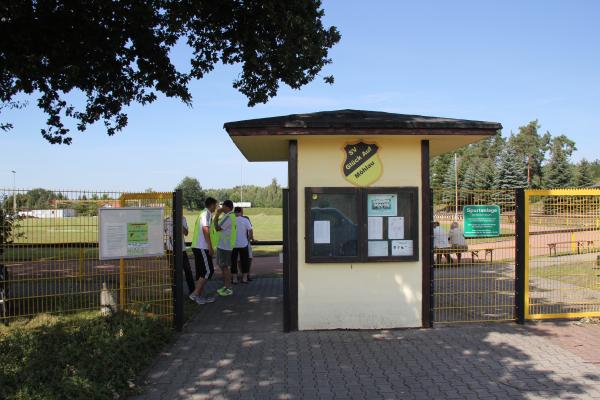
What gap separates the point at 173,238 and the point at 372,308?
9.80 feet

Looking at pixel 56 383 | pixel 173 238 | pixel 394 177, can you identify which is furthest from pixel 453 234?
pixel 56 383

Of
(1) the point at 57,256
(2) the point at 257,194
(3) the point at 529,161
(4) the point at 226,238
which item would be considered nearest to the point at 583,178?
(3) the point at 529,161

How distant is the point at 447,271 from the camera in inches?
332

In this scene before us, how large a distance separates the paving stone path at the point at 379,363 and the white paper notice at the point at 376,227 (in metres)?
1.33

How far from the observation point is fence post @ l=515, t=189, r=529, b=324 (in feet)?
23.4

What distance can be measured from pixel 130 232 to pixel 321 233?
2746 millimetres

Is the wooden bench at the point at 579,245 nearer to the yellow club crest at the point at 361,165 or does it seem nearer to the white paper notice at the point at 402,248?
the white paper notice at the point at 402,248

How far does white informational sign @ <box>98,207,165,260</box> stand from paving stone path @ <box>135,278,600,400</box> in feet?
4.35

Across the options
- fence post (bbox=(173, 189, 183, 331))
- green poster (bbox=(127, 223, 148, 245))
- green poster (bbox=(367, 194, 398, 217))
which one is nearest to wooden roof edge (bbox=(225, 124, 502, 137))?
green poster (bbox=(367, 194, 398, 217))

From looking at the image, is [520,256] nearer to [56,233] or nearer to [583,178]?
[56,233]

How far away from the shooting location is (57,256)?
686 centimetres

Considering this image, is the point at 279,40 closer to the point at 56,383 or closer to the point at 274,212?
the point at 56,383

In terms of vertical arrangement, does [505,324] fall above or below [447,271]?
below

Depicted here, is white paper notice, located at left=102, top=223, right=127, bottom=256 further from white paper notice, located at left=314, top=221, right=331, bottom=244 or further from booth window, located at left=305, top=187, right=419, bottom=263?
white paper notice, located at left=314, top=221, right=331, bottom=244
